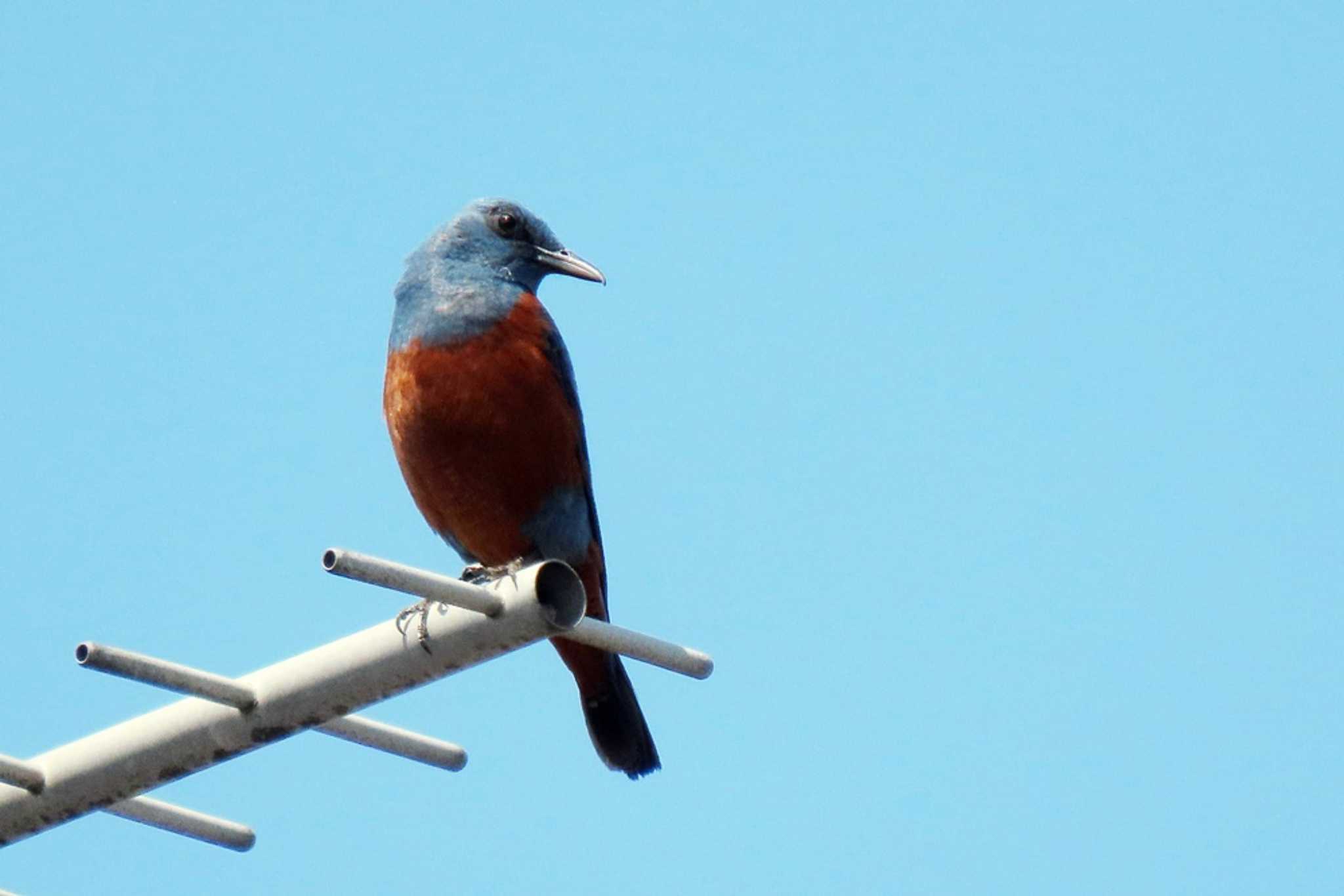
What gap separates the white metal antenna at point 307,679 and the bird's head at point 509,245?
13.8ft

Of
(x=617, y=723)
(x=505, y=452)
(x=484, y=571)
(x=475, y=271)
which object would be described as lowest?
(x=617, y=723)

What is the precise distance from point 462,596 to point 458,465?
11.1 ft

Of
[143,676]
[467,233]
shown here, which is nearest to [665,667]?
[143,676]

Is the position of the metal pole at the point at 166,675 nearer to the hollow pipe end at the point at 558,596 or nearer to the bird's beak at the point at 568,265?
the hollow pipe end at the point at 558,596

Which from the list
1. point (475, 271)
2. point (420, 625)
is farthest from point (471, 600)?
point (475, 271)

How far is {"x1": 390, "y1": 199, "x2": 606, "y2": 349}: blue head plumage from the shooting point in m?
7.93

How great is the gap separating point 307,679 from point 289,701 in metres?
0.07

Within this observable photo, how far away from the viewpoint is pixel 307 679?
14.1 feet

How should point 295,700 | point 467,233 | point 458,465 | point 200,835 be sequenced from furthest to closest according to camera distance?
point 467,233 → point 458,465 → point 200,835 → point 295,700

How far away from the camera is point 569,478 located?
7746 millimetres

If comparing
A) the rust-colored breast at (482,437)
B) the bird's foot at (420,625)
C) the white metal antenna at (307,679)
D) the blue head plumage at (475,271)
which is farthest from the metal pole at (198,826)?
the blue head plumage at (475,271)

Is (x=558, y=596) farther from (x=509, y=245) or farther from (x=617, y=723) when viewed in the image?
(x=509, y=245)

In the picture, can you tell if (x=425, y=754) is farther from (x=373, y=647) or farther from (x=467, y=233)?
(x=467, y=233)

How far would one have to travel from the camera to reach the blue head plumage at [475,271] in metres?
7.93
